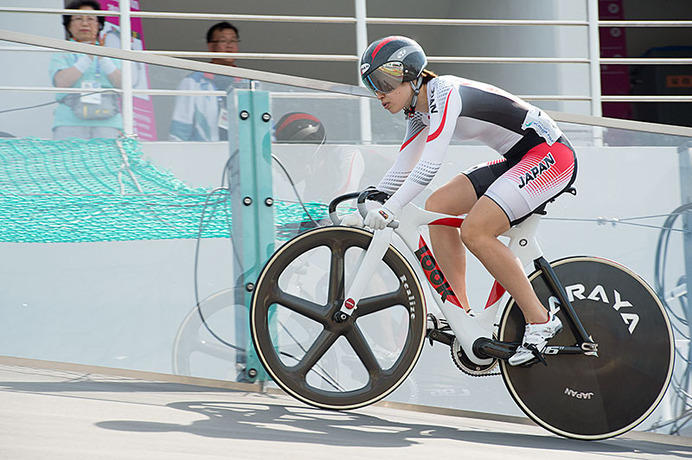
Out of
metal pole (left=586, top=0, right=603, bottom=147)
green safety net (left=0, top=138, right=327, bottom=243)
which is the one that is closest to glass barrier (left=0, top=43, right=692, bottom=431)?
green safety net (left=0, top=138, right=327, bottom=243)

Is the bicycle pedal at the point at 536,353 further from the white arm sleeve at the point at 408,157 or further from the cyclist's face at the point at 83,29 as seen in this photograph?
the cyclist's face at the point at 83,29

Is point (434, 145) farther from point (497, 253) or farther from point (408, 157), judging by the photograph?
point (497, 253)

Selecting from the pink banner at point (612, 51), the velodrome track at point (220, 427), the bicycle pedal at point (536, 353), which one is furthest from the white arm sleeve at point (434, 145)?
the pink banner at point (612, 51)

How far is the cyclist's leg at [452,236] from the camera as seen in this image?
3914 mm

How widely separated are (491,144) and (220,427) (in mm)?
1655

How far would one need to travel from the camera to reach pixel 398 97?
3.77 m

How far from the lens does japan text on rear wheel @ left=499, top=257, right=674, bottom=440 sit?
12.7 ft

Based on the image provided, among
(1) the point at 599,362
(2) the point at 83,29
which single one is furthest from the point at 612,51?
(1) the point at 599,362

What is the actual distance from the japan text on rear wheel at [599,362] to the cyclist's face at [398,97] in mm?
924

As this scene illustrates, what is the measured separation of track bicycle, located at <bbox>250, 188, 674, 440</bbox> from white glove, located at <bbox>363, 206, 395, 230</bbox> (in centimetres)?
10

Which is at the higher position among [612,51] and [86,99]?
[612,51]

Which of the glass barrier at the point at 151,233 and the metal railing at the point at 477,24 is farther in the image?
the metal railing at the point at 477,24

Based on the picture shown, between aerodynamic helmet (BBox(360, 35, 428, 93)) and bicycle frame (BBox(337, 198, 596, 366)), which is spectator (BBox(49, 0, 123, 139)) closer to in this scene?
aerodynamic helmet (BBox(360, 35, 428, 93))

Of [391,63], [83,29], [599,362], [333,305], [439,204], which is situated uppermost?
[83,29]
